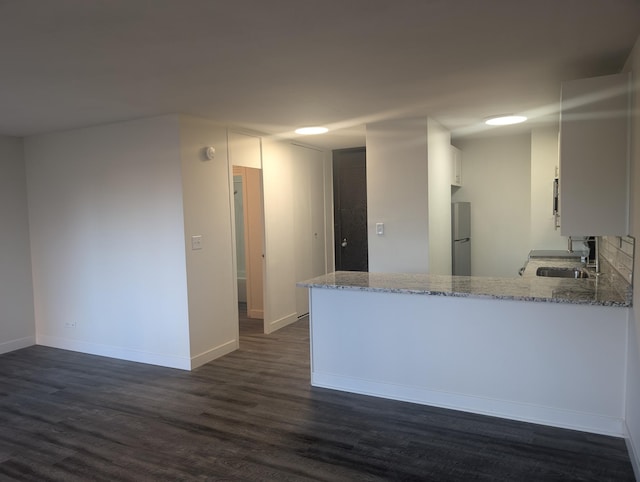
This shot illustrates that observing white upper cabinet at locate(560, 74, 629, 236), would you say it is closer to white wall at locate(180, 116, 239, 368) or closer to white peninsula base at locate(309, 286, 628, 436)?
white peninsula base at locate(309, 286, 628, 436)

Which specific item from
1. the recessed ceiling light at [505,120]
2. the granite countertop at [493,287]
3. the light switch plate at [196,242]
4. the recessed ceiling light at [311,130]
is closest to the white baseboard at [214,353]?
the light switch plate at [196,242]

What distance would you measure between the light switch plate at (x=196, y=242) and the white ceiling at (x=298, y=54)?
1.14m

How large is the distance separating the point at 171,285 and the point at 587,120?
11.7 ft

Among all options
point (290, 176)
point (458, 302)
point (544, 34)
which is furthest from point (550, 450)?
point (290, 176)

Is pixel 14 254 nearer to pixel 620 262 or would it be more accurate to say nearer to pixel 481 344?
pixel 481 344

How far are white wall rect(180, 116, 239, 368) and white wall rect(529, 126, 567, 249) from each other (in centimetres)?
353

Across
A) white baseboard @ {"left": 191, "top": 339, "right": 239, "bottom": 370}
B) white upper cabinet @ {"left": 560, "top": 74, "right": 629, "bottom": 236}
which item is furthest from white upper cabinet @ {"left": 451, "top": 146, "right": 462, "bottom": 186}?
white baseboard @ {"left": 191, "top": 339, "right": 239, "bottom": 370}

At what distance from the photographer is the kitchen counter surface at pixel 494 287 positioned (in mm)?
2816

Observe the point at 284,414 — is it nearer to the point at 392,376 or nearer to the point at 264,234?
the point at 392,376

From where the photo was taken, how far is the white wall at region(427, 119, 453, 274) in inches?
178

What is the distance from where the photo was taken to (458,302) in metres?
3.14

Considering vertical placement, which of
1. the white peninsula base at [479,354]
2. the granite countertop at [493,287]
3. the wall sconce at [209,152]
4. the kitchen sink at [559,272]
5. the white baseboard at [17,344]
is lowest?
the white baseboard at [17,344]

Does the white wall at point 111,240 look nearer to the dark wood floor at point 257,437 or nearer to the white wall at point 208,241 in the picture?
the white wall at point 208,241

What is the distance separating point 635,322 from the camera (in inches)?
98.0
